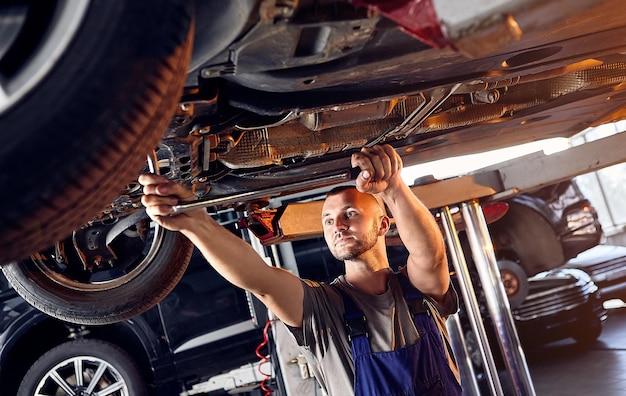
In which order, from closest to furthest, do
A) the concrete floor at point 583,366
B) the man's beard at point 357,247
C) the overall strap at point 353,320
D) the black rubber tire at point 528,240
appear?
the overall strap at point 353,320, the man's beard at point 357,247, the concrete floor at point 583,366, the black rubber tire at point 528,240

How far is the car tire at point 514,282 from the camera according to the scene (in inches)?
177

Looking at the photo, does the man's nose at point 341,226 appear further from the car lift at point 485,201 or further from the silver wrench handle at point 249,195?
the silver wrench handle at point 249,195

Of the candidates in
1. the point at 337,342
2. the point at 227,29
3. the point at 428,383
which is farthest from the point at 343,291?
the point at 227,29

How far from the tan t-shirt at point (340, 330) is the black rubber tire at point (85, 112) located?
1242 mm

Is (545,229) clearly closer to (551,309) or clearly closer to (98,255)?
(551,309)

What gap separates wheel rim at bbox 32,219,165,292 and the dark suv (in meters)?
1.14

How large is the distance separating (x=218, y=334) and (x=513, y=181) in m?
2.17

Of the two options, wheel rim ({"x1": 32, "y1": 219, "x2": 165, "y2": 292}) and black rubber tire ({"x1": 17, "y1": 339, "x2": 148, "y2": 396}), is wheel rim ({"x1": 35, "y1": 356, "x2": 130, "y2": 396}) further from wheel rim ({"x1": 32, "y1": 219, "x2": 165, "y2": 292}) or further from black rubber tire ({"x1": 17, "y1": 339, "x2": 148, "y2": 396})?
wheel rim ({"x1": 32, "y1": 219, "x2": 165, "y2": 292})

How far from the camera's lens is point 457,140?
97.3 inches

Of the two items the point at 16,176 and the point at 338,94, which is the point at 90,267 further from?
the point at 16,176

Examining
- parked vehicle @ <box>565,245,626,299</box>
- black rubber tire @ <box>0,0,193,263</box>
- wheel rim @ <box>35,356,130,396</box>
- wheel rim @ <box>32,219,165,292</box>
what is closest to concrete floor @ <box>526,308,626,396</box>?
parked vehicle @ <box>565,245,626,299</box>

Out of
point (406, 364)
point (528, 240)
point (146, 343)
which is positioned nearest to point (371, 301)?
point (406, 364)

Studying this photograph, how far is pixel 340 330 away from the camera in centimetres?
202

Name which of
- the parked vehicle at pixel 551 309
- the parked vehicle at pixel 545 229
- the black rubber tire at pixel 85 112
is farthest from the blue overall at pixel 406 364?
the parked vehicle at pixel 545 229
